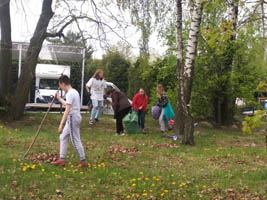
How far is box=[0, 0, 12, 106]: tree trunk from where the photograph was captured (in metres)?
11.7

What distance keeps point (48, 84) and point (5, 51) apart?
9.41m

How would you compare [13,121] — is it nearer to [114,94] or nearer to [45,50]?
[114,94]

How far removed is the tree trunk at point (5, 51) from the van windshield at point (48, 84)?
29.5 ft

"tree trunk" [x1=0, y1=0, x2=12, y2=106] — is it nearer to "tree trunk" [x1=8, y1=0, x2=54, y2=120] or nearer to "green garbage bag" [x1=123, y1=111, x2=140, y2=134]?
"tree trunk" [x1=8, y1=0, x2=54, y2=120]

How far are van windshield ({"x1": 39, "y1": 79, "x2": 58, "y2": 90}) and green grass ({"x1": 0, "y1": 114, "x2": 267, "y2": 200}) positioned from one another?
11.4m

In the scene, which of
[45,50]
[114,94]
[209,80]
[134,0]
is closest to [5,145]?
[114,94]

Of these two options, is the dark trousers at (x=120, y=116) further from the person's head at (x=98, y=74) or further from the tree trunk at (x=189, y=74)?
the person's head at (x=98, y=74)

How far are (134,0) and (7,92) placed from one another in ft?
17.8

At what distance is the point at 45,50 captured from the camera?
20.2 meters

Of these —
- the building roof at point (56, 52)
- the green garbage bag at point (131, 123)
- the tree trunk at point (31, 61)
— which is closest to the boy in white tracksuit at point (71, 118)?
the green garbage bag at point (131, 123)

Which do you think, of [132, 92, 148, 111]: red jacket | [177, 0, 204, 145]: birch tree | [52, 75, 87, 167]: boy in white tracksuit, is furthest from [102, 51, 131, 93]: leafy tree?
[52, 75, 87, 167]: boy in white tracksuit

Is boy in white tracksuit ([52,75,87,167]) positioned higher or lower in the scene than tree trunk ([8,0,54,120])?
lower

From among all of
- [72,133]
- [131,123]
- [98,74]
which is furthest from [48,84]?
[72,133]

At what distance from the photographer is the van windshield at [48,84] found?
21.0 metres
